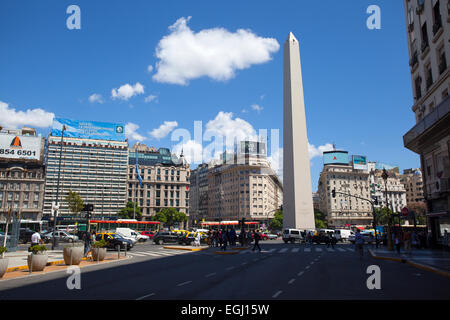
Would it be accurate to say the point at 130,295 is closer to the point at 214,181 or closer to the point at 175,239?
the point at 175,239

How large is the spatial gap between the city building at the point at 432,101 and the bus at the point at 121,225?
4252 cm

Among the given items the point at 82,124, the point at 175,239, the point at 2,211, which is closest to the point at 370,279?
the point at 175,239

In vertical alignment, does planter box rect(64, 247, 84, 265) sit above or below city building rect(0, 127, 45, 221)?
below

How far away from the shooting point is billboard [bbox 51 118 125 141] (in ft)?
323

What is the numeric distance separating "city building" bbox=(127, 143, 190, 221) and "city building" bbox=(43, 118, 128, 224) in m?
5.37

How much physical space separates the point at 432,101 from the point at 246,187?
96.3m

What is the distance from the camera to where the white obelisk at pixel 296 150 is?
167 feet

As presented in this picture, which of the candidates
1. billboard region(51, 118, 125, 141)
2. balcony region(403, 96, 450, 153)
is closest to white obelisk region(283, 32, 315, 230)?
balcony region(403, 96, 450, 153)

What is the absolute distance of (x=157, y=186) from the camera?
11138 cm

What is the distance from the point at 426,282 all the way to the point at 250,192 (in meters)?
107

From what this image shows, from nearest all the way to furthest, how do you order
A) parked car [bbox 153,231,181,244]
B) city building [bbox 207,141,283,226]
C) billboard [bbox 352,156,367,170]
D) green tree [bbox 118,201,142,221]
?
parked car [bbox 153,231,181,244]
green tree [bbox 118,201,142,221]
city building [bbox 207,141,283,226]
billboard [bbox 352,156,367,170]

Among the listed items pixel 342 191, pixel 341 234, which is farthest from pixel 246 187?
pixel 341 234

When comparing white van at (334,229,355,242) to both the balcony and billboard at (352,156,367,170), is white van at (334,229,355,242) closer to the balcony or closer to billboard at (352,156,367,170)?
the balcony

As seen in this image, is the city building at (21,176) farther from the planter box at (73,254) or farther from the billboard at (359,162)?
the billboard at (359,162)
